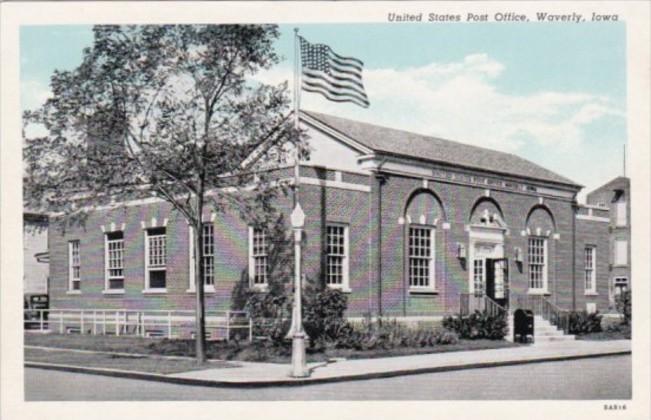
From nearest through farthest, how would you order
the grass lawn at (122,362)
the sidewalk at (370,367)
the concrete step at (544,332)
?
the sidewalk at (370,367) < the grass lawn at (122,362) < the concrete step at (544,332)

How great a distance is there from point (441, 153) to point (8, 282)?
1469 cm

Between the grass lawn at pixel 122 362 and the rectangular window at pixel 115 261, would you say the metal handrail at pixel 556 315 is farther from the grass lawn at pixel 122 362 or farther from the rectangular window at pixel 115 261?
the rectangular window at pixel 115 261

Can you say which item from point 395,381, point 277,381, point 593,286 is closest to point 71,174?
point 277,381

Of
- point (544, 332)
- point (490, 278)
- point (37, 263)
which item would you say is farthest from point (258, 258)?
point (37, 263)

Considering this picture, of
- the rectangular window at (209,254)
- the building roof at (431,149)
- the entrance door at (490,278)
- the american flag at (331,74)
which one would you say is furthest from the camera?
the entrance door at (490,278)

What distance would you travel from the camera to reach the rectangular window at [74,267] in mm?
28828

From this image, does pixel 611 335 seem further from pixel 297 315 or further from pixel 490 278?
pixel 297 315

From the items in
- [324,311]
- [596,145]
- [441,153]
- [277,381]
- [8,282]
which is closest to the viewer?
[8,282]

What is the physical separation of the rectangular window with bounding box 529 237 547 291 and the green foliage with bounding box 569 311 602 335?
1.68m

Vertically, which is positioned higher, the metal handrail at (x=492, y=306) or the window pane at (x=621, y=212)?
the window pane at (x=621, y=212)

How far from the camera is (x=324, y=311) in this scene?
75.0ft

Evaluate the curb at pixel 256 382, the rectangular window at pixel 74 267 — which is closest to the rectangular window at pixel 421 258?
the curb at pixel 256 382

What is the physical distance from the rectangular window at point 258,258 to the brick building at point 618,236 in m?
10.2

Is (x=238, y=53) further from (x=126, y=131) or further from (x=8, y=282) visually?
(x=8, y=282)
